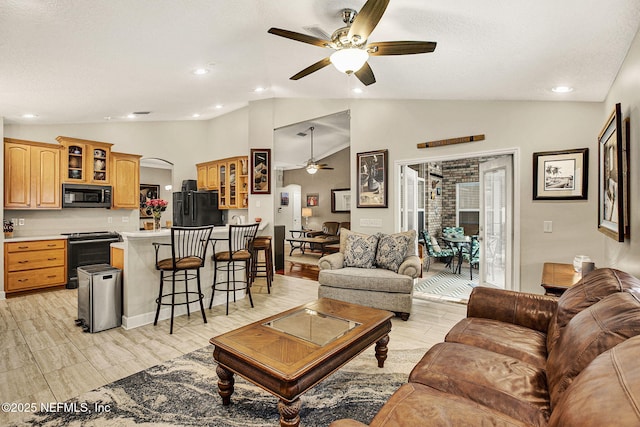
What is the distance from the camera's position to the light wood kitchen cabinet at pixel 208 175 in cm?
727

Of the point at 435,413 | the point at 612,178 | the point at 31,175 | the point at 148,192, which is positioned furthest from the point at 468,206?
the point at 148,192

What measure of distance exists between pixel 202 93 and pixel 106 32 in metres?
2.30

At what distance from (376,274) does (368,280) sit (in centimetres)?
13

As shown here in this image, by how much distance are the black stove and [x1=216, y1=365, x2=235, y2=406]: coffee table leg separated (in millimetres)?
4264

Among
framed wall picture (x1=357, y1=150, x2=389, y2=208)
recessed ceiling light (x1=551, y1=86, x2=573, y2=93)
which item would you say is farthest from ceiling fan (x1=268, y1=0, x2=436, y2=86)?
framed wall picture (x1=357, y1=150, x2=389, y2=208)

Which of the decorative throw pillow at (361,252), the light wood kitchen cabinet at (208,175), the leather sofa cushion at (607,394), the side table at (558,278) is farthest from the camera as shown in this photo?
the light wood kitchen cabinet at (208,175)

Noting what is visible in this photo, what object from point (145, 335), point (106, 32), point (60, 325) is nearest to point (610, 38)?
point (106, 32)

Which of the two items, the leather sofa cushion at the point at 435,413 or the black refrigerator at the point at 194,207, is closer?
the leather sofa cushion at the point at 435,413

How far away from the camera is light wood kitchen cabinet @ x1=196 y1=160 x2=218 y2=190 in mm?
7266

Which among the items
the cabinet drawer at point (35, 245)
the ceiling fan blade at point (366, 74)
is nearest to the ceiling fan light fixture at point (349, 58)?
the ceiling fan blade at point (366, 74)

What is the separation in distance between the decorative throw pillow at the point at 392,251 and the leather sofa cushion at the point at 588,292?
2157mm

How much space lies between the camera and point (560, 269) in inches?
118

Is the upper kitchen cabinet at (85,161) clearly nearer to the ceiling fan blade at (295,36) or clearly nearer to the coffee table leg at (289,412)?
the ceiling fan blade at (295,36)

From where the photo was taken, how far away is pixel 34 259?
4.61 metres
